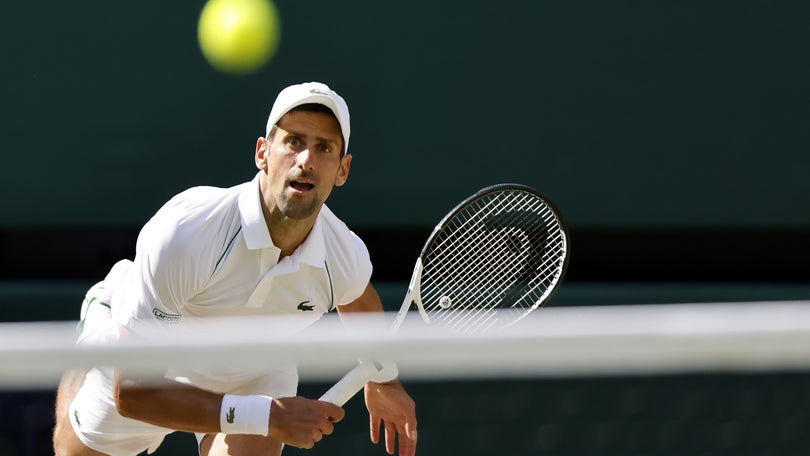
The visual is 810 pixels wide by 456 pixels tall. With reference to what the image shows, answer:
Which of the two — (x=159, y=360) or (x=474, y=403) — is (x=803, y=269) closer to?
(x=474, y=403)

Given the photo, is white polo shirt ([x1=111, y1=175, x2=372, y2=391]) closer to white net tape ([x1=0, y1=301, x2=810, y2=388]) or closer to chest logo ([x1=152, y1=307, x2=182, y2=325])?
chest logo ([x1=152, y1=307, x2=182, y2=325])

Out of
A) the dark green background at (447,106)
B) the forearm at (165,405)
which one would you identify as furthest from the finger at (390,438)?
the dark green background at (447,106)

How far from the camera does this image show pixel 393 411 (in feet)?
8.84

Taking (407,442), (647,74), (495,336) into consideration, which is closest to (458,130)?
(647,74)

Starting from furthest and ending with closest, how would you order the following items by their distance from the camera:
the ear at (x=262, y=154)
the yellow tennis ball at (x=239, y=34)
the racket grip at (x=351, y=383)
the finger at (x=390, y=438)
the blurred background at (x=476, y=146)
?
the blurred background at (x=476, y=146), the yellow tennis ball at (x=239, y=34), the finger at (x=390, y=438), the ear at (x=262, y=154), the racket grip at (x=351, y=383)

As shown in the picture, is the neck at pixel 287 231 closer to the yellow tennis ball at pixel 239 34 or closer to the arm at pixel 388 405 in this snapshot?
the arm at pixel 388 405

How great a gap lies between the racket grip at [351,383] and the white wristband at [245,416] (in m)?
0.14

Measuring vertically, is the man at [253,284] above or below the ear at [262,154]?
below

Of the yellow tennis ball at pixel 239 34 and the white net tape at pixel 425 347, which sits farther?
the yellow tennis ball at pixel 239 34

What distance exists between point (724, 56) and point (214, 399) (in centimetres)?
198

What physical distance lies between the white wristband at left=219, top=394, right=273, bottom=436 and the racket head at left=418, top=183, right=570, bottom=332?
0.54 m

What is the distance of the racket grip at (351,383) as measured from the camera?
2.42 m

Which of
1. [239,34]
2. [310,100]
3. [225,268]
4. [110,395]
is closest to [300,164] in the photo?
[310,100]

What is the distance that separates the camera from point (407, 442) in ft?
8.51
